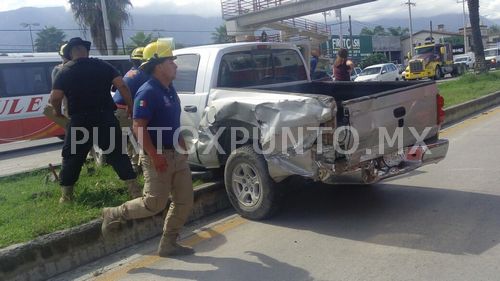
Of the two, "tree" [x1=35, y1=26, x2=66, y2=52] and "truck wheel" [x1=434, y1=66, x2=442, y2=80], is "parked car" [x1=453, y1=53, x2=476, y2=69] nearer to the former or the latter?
"truck wheel" [x1=434, y1=66, x2=442, y2=80]

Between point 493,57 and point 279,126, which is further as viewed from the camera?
point 493,57

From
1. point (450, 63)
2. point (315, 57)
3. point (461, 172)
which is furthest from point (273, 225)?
point (450, 63)

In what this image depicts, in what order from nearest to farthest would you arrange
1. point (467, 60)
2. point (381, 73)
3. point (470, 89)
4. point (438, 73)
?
point (470, 89), point (381, 73), point (438, 73), point (467, 60)

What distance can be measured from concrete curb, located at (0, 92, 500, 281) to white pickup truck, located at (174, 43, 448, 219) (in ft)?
2.31

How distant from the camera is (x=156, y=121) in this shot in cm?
461

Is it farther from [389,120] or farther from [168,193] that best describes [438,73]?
[168,193]

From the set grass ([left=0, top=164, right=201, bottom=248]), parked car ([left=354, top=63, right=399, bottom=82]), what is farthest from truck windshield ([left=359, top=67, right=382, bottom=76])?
grass ([left=0, top=164, right=201, bottom=248])

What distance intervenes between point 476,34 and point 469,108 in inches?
443

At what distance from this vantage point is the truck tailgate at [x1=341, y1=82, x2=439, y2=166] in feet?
16.4

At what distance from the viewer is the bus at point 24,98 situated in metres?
15.3

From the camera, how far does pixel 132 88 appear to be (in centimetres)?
636

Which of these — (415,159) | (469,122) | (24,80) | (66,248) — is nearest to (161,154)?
(66,248)

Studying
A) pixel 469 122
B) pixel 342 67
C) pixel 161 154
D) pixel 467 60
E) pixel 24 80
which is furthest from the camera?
pixel 467 60

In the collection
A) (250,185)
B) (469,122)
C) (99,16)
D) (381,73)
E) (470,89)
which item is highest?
(99,16)
